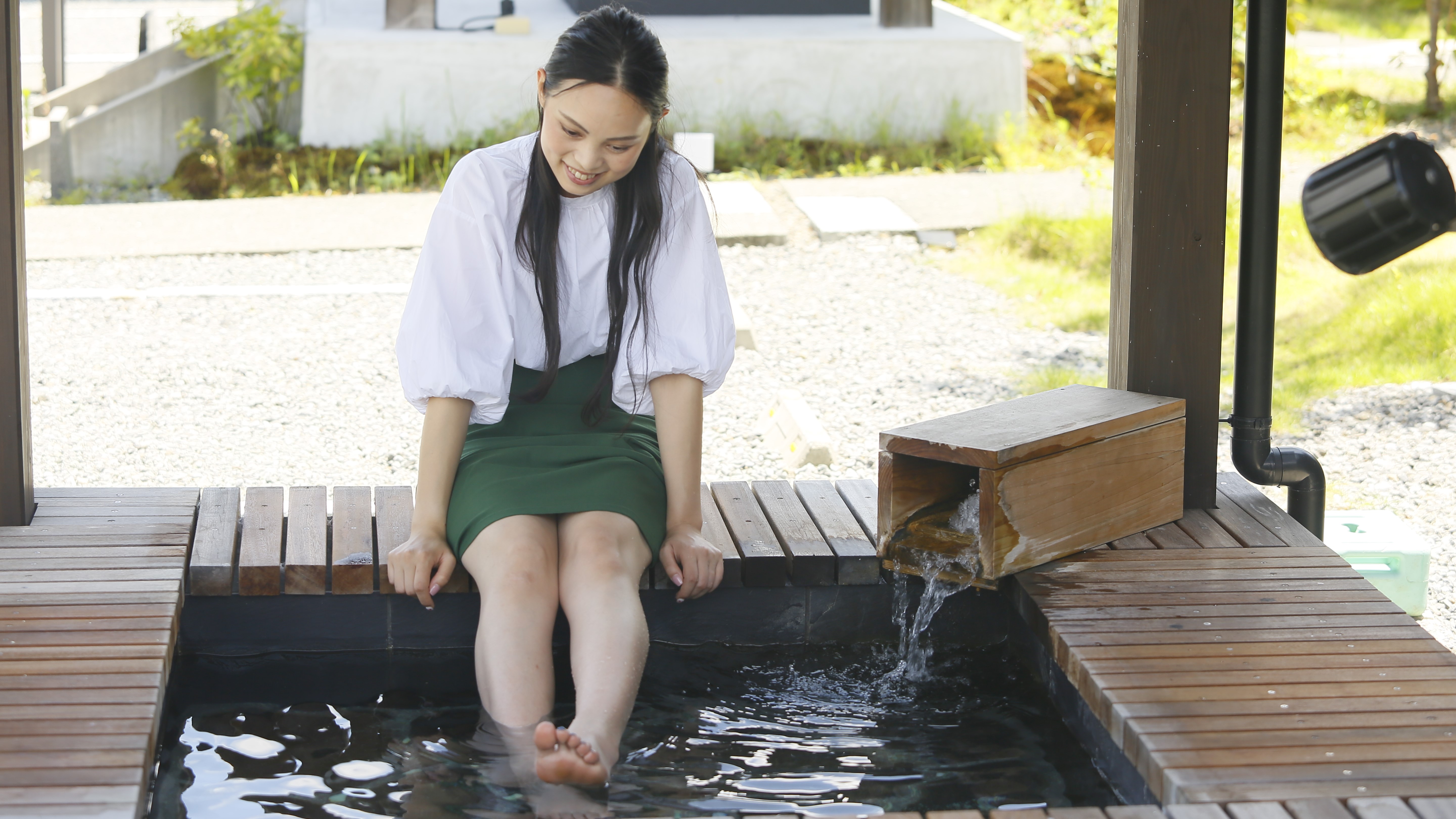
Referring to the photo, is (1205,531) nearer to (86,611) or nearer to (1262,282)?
(1262,282)

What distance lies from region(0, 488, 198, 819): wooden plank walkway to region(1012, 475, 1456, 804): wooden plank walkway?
1412mm

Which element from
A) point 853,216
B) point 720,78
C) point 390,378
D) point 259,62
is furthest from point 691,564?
point 259,62

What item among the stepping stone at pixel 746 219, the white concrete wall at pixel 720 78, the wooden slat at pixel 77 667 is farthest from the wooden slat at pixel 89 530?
the white concrete wall at pixel 720 78

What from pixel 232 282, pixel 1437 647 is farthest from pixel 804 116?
pixel 1437 647

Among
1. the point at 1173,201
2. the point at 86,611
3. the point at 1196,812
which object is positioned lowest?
the point at 1196,812

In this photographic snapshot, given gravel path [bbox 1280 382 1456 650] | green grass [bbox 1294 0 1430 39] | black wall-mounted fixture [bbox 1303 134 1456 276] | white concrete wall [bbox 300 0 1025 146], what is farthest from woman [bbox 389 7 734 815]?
green grass [bbox 1294 0 1430 39]

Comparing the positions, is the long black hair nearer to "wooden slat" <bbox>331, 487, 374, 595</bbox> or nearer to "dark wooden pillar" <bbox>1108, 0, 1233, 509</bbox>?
"wooden slat" <bbox>331, 487, 374, 595</bbox>

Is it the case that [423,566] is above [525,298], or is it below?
below

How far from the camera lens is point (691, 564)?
2.52 meters

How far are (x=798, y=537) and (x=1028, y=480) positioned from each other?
0.49 meters

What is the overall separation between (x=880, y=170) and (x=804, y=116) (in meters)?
0.75

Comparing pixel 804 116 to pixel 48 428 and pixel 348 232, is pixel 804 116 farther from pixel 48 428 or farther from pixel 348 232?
pixel 48 428

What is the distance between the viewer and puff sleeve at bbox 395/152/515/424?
2.51 meters

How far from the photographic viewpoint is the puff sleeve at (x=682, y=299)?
8.50ft
